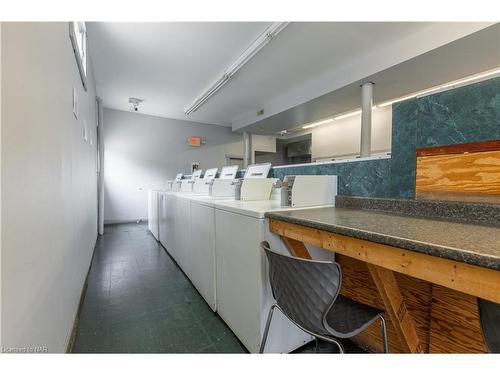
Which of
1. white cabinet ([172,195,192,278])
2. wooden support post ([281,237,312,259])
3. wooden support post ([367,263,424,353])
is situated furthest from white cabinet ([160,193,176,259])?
wooden support post ([367,263,424,353])

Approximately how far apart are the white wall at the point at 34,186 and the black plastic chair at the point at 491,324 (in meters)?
1.45

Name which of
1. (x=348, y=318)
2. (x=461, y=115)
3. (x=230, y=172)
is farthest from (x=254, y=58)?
(x=348, y=318)

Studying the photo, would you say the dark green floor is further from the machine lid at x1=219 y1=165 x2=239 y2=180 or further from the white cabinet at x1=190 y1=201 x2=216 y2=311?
the machine lid at x1=219 y1=165 x2=239 y2=180

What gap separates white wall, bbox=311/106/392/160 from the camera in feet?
15.1

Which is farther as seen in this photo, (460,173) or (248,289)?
(248,289)

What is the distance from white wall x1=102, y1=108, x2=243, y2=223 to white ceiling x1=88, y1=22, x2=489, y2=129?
1079 millimetres

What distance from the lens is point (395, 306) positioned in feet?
3.12

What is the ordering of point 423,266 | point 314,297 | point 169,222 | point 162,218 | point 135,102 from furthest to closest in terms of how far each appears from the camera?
1. point 135,102
2. point 162,218
3. point 169,222
4. point 314,297
5. point 423,266

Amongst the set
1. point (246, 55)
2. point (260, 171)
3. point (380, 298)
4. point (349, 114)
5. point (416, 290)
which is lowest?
point (380, 298)

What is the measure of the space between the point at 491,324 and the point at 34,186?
1658mm

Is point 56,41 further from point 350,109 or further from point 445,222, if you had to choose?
point 350,109

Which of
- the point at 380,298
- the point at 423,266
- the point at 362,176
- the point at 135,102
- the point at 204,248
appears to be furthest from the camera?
the point at 135,102

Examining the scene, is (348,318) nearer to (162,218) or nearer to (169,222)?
(169,222)

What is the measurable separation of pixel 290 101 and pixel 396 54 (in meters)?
2.00
